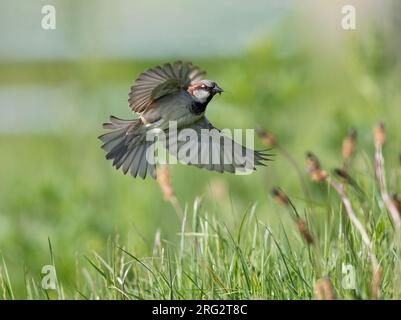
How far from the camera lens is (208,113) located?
5.95 m

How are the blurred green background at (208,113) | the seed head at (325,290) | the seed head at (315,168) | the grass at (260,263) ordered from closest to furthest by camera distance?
the seed head at (325,290) < the seed head at (315,168) < the grass at (260,263) < the blurred green background at (208,113)

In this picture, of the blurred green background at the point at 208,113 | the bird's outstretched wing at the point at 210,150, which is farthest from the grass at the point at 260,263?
the blurred green background at the point at 208,113

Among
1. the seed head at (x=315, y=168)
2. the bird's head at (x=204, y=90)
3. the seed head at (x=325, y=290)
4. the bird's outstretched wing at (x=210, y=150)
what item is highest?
the bird's head at (x=204, y=90)

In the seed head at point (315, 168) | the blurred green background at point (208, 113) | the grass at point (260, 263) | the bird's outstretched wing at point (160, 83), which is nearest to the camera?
the seed head at point (315, 168)

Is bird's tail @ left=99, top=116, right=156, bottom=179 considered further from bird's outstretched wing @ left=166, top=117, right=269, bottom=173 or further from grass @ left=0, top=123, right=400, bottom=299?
grass @ left=0, top=123, right=400, bottom=299

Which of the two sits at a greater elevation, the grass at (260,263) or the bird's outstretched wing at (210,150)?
the bird's outstretched wing at (210,150)

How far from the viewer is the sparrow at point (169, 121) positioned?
2820 millimetres

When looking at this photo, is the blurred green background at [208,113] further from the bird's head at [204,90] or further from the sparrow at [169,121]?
the bird's head at [204,90]

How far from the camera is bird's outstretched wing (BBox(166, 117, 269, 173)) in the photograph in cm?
286

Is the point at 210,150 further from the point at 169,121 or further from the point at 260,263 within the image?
the point at 260,263

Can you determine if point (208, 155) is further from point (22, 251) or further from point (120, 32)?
point (120, 32)

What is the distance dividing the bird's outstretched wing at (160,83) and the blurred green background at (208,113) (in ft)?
1.48

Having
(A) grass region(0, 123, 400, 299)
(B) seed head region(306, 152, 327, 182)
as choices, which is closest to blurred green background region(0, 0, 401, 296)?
(A) grass region(0, 123, 400, 299)
